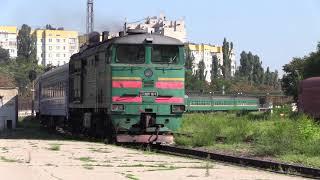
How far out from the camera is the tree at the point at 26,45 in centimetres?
14712

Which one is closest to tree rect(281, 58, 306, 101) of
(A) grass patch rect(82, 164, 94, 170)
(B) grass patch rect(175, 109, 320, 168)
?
(B) grass patch rect(175, 109, 320, 168)

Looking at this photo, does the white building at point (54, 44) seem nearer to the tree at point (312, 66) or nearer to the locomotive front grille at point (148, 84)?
the tree at point (312, 66)

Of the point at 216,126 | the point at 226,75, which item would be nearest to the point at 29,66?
the point at 226,75

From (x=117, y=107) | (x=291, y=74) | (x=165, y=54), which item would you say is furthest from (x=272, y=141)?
(x=291, y=74)

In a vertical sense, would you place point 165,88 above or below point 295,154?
above

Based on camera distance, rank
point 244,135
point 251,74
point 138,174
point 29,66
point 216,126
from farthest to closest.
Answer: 1. point 251,74
2. point 29,66
3. point 216,126
4. point 244,135
5. point 138,174

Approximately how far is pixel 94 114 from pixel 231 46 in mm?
119953

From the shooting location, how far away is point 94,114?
867 inches

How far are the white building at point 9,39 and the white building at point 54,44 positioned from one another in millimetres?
7142

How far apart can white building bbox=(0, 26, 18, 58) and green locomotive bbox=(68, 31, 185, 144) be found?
501 feet

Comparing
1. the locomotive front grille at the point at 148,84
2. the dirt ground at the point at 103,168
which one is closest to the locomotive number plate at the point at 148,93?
the locomotive front grille at the point at 148,84

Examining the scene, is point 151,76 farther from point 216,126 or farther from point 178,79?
point 216,126

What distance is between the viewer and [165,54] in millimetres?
20281

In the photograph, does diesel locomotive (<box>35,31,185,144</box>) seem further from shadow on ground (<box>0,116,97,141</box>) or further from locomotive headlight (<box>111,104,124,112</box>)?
shadow on ground (<box>0,116,97,141</box>)
